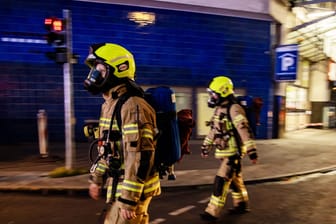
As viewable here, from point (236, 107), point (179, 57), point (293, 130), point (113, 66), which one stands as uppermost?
point (179, 57)

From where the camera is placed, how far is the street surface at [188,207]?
545cm

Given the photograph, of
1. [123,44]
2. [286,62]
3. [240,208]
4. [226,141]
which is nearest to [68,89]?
[226,141]

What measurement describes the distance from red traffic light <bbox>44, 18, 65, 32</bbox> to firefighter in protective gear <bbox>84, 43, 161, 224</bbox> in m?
5.28

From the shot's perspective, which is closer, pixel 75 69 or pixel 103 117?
pixel 103 117

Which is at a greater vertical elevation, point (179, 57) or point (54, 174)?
point (179, 57)

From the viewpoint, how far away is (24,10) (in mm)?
11961

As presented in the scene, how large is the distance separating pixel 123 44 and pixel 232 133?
8.52m

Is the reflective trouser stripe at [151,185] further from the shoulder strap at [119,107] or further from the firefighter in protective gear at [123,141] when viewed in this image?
the shoulder strap at [119,107]

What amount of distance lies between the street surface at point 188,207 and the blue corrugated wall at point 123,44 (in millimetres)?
5764

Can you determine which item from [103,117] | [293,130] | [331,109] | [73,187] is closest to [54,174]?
[73,187]

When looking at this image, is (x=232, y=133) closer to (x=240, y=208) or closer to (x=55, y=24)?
(x=240, y=208)

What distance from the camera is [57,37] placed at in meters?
7.97

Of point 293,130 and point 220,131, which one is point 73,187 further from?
point 293,130

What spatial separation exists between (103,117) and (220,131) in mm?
2524
